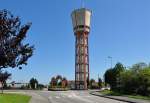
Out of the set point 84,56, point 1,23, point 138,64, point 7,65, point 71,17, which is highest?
point 71,17

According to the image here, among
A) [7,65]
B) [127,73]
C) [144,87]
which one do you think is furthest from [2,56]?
[127,73]

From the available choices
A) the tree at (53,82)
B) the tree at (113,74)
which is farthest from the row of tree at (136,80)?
the tree at (53,82)

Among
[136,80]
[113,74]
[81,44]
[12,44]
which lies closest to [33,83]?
[113,74]

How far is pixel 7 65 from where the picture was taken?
20.6 m

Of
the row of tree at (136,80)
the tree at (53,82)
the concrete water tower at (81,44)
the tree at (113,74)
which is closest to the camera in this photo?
the row of tree at (136,80)

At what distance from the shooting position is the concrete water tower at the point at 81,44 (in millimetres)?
156500

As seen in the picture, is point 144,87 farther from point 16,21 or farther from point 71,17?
point 71,17

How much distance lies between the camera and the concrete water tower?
15650 cm

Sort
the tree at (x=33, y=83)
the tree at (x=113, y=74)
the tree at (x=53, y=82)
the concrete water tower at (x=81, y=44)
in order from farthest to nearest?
1. the concrete water tower at (x=81, y=44)
2. the tree at (x=53, y=82)
3. the tree at (x=33, y=83)
4. the tree at (x=113, y=74)

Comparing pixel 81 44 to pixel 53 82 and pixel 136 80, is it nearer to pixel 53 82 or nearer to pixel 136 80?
pixel 53 82

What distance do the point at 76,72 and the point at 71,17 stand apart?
2159 cm

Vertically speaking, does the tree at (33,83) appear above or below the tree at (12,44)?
above

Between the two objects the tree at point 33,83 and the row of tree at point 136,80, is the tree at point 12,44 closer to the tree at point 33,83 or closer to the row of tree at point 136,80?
the row of tree at point 136,80

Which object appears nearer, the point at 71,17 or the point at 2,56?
the point at 2,56
